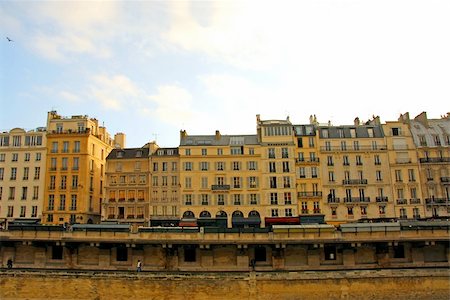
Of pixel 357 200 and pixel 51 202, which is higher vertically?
pixel 51 202

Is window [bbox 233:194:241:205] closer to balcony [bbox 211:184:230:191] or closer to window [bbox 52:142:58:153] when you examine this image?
balcony [bbox 211:184:230:191]

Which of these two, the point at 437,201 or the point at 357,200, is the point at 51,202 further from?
the point at 437,201

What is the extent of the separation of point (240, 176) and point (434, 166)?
24611 millimetres

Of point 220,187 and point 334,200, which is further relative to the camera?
point 220,187

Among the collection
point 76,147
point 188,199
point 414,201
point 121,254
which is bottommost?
point 121,254

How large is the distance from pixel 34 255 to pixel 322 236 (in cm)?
2461

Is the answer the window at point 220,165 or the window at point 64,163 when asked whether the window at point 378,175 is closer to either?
the window at point 220,165

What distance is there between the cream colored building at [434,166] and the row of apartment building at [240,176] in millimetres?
123

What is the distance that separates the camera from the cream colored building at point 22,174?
53500 mm

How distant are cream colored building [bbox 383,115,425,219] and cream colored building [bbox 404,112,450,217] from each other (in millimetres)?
661

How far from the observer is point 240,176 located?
177 feet

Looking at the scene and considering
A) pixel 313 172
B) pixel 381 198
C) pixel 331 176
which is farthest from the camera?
pixel 313 172

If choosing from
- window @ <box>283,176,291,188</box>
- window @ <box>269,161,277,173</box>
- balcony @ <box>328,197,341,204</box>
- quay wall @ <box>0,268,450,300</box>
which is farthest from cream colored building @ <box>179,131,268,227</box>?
quay wall @ <box>0,268,450,300</box>

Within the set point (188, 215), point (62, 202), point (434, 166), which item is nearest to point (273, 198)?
point (188, 215)
